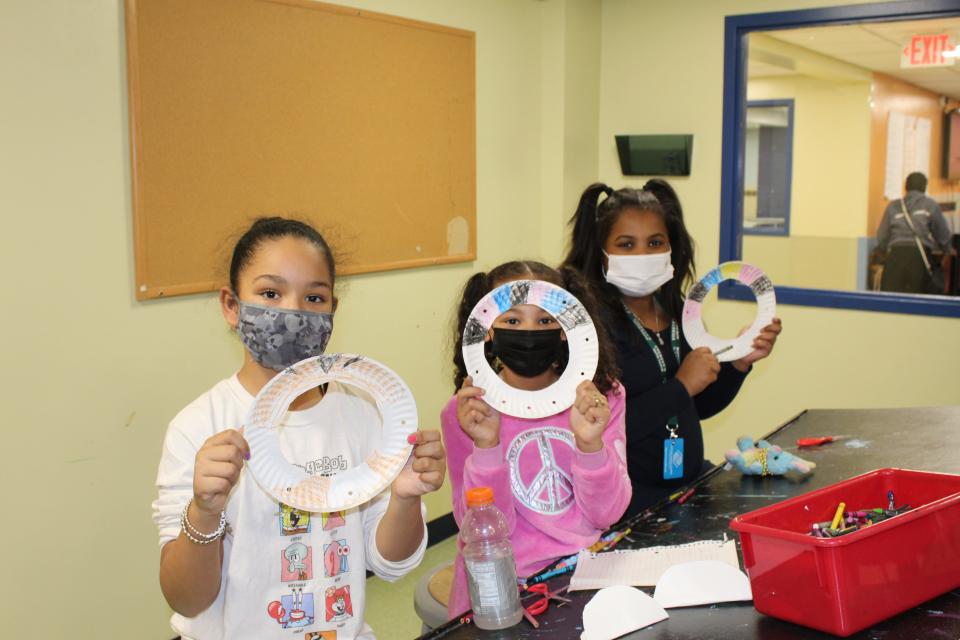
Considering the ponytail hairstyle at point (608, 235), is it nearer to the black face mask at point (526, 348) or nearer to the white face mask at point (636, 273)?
the white face mask at point (636, 273)

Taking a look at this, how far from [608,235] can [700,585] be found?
125 centimetres

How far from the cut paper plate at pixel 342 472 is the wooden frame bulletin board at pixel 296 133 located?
135cm

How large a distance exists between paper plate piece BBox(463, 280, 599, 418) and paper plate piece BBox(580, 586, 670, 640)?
0.41 m

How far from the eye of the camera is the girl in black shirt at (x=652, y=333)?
226 centimetres

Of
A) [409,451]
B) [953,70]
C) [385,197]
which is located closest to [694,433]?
[409,451]

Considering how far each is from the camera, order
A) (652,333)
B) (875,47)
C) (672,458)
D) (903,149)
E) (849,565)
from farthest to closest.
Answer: (903,149) → (875,47) → (652,333) → (672,458) → (849,565)

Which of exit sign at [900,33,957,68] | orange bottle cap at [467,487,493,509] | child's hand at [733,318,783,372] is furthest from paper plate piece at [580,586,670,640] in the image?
exit sign at [900,33,957,68]

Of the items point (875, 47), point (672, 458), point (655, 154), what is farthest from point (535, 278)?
point (875, 47)

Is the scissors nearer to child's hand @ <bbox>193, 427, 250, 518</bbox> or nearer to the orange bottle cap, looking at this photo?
the orange bottle cap

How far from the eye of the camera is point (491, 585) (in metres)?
1.41

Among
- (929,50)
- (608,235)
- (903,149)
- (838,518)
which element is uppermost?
(929,50)

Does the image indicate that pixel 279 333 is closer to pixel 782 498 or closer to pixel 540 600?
pixel 540 600

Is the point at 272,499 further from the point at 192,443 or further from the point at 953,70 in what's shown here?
the point at 953,70

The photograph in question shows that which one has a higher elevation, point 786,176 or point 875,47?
point 875,47
